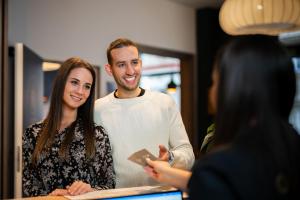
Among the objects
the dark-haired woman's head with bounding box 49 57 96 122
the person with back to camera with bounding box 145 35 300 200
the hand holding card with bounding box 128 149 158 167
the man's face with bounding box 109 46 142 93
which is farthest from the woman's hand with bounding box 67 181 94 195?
the person with back to camera with bounding box 145 35 300 200

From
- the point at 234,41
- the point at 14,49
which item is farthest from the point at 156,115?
the point at 14,49

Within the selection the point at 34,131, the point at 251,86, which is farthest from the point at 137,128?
the point at 251,86

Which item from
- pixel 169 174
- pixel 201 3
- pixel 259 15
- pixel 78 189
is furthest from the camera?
pixel 201 3

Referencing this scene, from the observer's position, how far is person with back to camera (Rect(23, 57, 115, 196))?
1.82 metres

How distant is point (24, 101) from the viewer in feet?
10.8

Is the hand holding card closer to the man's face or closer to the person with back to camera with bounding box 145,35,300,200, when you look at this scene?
the person with back to camera with bounding box 145,35,300,200

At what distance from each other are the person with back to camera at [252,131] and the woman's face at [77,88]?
1.16 metres

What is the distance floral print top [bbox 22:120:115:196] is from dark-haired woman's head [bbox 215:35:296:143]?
107 centimetres

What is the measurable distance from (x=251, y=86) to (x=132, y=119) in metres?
1.29

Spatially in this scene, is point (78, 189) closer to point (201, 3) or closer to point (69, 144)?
point (69, 144)

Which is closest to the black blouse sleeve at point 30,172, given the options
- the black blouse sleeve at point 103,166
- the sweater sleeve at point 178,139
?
the black blouse sleeve at point 103,166

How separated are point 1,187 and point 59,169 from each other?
4.84ft

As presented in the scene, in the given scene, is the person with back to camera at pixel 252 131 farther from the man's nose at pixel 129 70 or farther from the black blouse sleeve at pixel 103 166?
the man's nose at pixel 129 70

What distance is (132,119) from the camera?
81.9 inches
